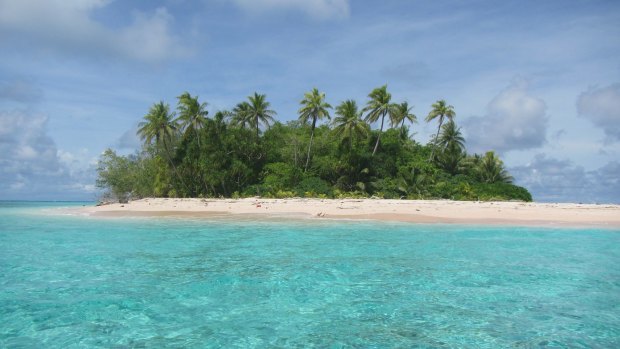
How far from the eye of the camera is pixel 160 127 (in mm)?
41469

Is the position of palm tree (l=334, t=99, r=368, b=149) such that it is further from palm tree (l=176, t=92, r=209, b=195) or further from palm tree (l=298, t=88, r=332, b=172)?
palm tree (l=176, t=92, r=209, b=195)

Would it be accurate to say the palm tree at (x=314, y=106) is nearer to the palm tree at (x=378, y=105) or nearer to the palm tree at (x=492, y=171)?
the palm tree at (x=378, y=105)

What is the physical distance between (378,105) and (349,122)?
4.10m

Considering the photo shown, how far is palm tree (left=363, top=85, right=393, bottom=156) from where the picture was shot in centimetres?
4222

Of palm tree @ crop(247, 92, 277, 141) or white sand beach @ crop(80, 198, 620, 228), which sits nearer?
white sand beach @ crop(80, 198, 620, 228)

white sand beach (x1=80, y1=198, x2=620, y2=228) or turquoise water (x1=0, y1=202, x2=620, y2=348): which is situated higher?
white sand beach (x1=80, y1=198, x2=620, y2=228)

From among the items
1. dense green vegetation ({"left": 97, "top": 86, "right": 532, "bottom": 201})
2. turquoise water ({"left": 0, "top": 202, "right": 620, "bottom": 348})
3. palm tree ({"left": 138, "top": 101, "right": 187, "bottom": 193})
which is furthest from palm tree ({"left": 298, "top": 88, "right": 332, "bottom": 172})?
turquoise water ({"left": 0, "top": 202, "right": 620, "bottom": 348})

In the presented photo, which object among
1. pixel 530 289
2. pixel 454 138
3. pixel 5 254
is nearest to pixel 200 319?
pixel 530 289

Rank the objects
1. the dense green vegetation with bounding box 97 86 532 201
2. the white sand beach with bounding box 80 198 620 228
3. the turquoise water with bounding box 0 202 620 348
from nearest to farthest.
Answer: the turquoise water with bounding box 0 202 620 348, the white sand beach with bounding box 80 198 620 228, the dense green vegetation with bounding box 97 86 532 201

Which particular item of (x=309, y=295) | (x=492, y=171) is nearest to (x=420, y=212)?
(x=309, y=295)

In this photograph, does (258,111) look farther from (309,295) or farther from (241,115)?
(309,295)

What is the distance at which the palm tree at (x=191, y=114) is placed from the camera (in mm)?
41719

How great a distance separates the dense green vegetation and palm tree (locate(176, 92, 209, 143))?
0.10 metres

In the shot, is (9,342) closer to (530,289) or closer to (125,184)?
(530,289)
